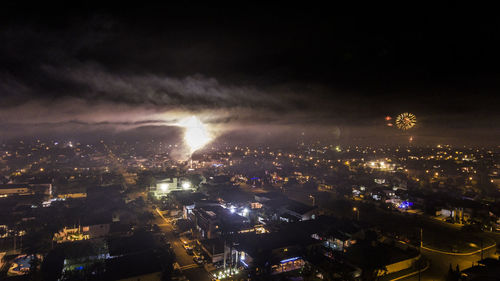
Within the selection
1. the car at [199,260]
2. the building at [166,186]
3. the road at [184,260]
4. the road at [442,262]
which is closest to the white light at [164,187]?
the building at [166,186]

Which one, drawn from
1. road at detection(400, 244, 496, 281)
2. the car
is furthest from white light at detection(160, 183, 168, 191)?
road at detection(400, 244, 496, 281)

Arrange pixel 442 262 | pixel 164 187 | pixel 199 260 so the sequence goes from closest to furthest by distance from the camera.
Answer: pixel 442 262, pixel 199 260, pixel 164 187

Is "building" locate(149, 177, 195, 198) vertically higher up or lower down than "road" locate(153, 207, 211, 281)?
higher up

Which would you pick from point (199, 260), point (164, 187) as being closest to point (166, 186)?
point (164, 187)

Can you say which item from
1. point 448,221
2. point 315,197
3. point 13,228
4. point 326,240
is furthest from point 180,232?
point 448,221

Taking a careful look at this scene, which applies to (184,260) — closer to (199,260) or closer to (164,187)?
(199,260)

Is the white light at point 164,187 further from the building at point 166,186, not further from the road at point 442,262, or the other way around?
the road at point 442,262

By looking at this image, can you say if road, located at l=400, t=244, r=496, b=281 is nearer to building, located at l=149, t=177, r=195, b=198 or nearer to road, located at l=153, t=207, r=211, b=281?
road, located at l=153, t=207, r=211, b=281

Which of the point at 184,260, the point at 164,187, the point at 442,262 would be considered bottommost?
the point at 184,260

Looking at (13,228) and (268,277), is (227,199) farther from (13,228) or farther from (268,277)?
(13,228)

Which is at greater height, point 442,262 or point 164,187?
point 164,187
